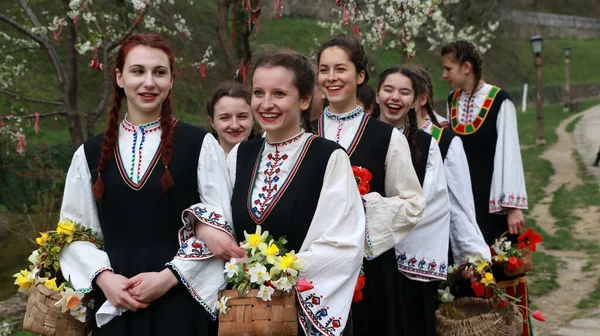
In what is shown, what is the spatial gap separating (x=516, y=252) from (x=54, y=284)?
2768mm

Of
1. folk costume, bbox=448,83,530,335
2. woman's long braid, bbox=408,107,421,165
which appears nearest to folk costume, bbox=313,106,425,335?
woman's long braid, bbox=408,107,421,165

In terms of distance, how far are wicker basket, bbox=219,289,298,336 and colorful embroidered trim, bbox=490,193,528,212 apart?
8.61 feet

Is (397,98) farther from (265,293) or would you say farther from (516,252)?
(265,293)

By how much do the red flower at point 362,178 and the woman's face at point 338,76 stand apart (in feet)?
1.43

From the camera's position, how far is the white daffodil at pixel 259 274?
246 centimetres

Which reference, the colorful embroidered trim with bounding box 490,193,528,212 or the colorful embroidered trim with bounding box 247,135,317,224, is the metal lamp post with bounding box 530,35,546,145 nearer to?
the colorful embroidered trim with bounding box 490,193,528,212

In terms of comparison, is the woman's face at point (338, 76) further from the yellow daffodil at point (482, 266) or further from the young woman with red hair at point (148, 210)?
the yellow daffodil at point (482, 266)

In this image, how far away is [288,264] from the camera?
2.50 meters

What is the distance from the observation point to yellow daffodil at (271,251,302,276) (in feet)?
8.14

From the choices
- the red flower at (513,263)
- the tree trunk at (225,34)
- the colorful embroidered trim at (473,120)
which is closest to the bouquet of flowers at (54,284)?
the red flower at (513,263)

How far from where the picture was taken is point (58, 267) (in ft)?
9.46

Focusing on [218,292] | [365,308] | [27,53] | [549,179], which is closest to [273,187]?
[218,292]

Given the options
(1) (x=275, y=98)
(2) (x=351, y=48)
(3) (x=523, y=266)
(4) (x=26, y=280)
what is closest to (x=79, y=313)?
(4) (x=26, y=280)

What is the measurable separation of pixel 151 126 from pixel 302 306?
2.93 feet
